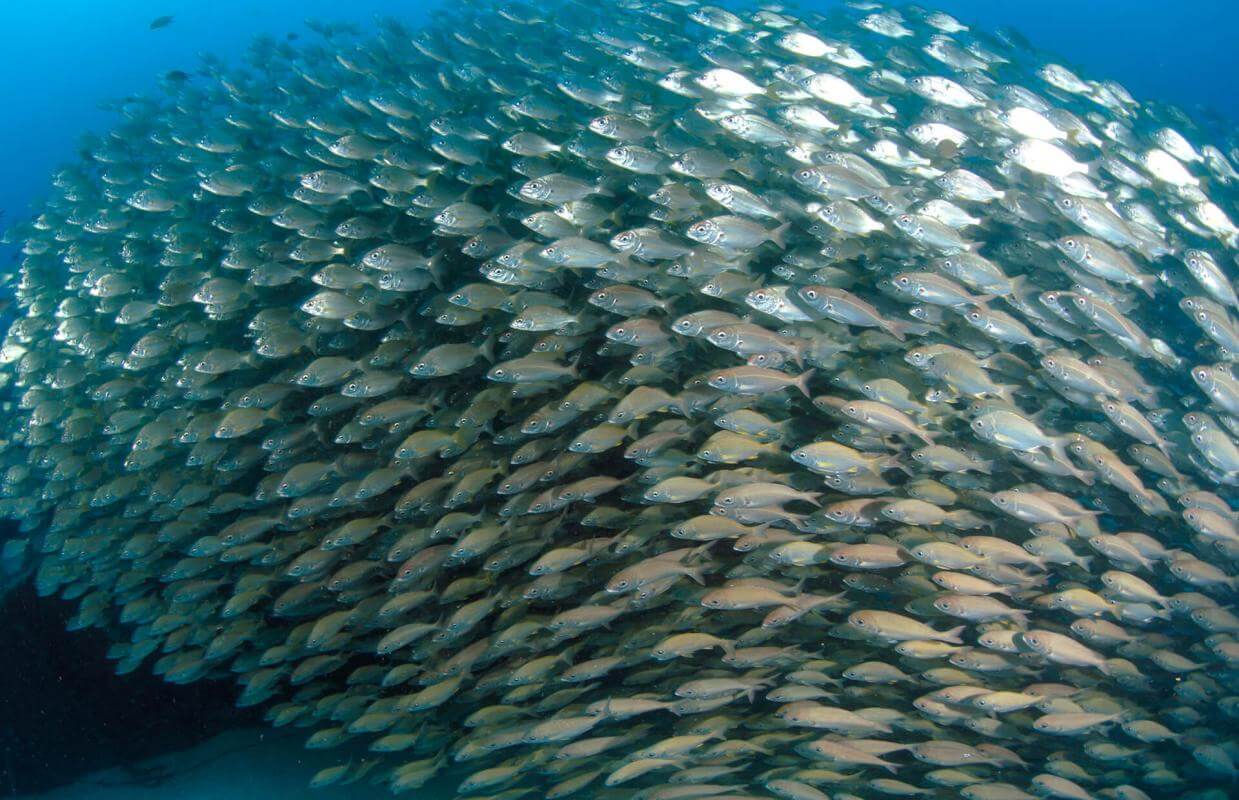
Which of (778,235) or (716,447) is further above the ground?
(778,235)

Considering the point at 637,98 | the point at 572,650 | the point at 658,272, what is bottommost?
the point at 572,650

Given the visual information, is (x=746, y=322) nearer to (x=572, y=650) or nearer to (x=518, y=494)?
(x=518, y=494)

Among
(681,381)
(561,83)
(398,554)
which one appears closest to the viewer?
(398,554)

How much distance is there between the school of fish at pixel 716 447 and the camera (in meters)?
5.29

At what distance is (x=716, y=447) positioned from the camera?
5.18 metres

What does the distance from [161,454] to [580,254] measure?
15.6ft

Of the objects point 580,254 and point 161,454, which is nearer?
point 580,254

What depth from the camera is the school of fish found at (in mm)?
5285

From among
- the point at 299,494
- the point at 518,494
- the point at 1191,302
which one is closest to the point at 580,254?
the point at 518,494

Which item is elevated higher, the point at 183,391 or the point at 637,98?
the point at 637,98

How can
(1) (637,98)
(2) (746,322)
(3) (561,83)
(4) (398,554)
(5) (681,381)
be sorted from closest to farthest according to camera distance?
(2) (746,322) → (4) (398,554) → (5) (681,381) → (3) (561,83) → (1) (637,98)

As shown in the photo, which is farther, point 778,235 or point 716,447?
point 778,235

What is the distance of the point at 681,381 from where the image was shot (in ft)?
19.6

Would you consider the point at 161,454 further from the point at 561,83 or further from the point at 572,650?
the point at 561,83
